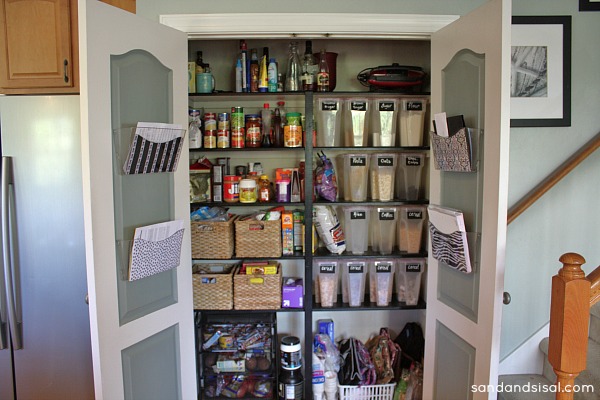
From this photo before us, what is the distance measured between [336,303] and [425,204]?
2.42ft

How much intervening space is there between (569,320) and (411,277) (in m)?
1.13

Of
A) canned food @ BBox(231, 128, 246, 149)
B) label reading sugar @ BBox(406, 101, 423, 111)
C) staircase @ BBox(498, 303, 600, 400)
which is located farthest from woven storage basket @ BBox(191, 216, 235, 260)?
staircase @ BBox(498, 303, 600, 400)

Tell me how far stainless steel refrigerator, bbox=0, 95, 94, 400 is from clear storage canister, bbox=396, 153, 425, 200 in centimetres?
163

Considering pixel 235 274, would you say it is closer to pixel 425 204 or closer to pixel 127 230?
pixel 127 230

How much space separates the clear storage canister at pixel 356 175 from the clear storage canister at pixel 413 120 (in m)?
0.25

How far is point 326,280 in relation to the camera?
7.61ft

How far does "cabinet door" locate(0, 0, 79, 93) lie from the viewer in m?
2.05

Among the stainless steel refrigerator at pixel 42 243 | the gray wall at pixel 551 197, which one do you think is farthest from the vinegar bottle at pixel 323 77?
the stainless steel refrigerator at pixel 42 243

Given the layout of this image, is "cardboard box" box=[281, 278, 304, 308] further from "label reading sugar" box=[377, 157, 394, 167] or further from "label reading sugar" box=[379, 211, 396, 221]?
"label reading sugar" box=[377, 157, 394, 167]

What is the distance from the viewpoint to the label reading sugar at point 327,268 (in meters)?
2.32

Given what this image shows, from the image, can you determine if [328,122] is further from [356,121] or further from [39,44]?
[39,44]

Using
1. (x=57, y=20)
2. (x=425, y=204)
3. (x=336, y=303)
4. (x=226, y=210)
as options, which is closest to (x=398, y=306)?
(x=336, y=303)

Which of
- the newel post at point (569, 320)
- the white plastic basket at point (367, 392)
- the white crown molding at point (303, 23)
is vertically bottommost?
the white plastic basket at point (367, 392)

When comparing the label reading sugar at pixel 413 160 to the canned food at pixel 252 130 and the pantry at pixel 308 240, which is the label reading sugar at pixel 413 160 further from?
the canned food at pixel 252 130
